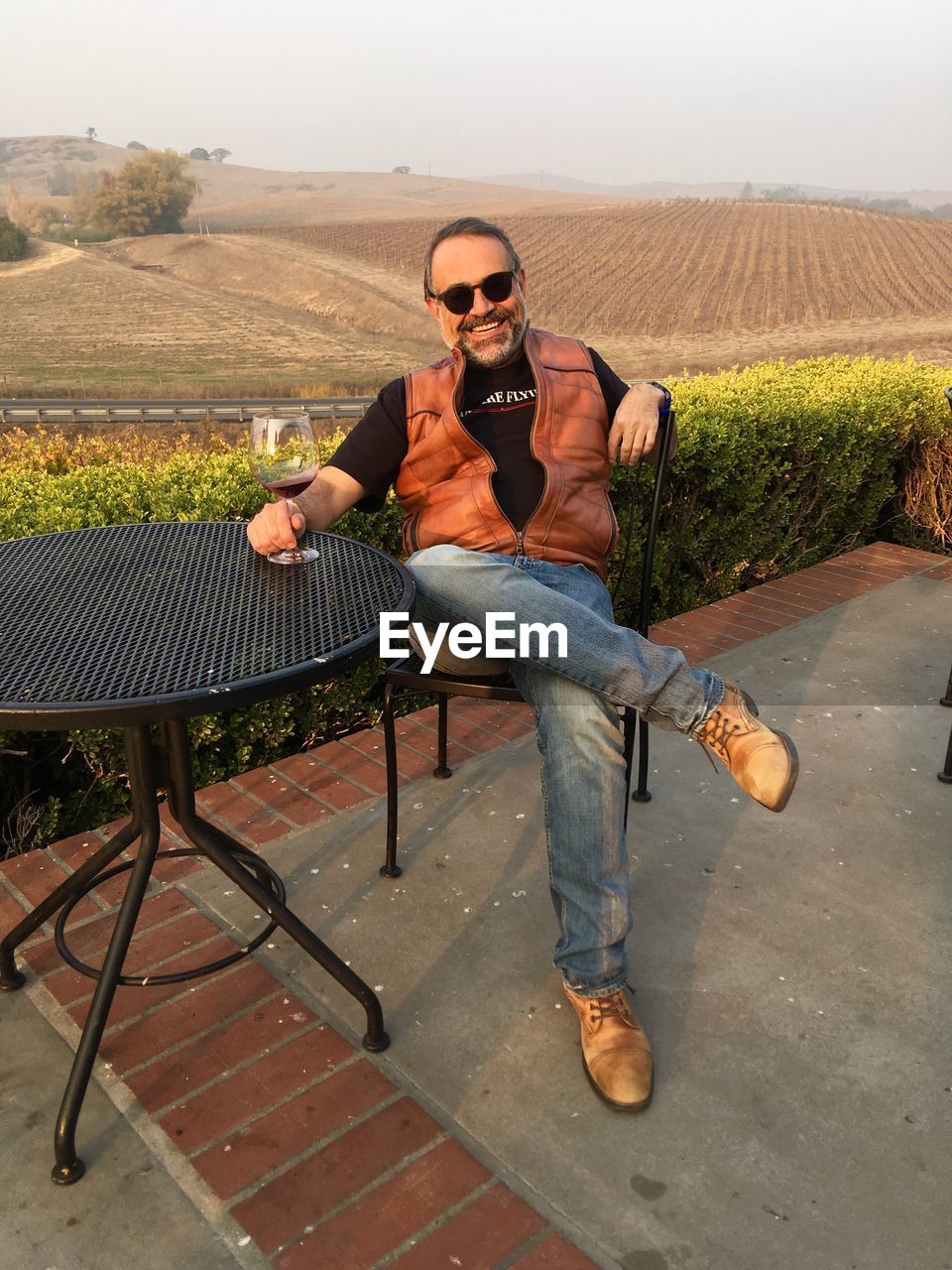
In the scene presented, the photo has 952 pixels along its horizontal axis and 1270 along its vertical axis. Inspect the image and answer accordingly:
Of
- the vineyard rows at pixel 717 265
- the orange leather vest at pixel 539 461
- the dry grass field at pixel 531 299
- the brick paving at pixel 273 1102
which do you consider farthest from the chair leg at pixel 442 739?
the vineyard rows at pixel 717 265

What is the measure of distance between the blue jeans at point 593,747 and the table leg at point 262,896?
365 mm

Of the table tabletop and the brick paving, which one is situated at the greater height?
the table tabletop

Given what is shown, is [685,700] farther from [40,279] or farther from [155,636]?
[40,279]

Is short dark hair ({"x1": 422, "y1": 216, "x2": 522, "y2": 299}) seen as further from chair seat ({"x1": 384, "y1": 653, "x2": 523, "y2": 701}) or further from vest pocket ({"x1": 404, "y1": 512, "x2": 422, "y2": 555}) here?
chair seat ({"x1": 384, "y1": 653, "x2": 523, "y2": 701})

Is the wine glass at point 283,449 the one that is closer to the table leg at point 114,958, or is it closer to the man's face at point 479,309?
the table leg at point 114,958

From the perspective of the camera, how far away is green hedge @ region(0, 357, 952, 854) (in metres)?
2.85

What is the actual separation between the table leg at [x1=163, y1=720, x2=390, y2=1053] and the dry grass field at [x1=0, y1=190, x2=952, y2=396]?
3510 centimetres

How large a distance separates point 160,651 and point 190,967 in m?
0.82

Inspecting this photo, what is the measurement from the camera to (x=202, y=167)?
12500cm

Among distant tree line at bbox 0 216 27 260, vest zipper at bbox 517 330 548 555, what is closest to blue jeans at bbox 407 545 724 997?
vest zipper at bbox 517 330 548 555

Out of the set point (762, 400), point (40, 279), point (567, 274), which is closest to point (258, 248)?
point (40, 279)

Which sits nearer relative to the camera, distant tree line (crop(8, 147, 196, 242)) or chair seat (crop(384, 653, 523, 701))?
chair seat (crop(384, 653, 523, 701))

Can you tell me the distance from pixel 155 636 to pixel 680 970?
1261 millimetres

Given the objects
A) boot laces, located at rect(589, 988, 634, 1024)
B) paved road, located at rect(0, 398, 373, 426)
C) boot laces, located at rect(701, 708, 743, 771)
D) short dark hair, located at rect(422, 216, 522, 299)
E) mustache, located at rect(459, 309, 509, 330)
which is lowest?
paved road, located at rect(0, 398, 373, 426)
